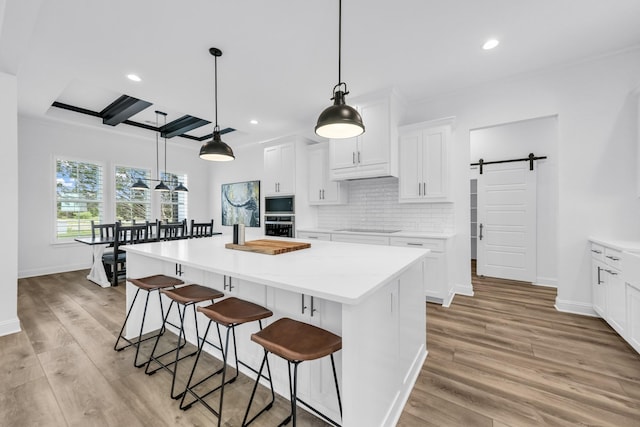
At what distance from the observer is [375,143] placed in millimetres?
3791

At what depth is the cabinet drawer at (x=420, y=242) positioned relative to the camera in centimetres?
331

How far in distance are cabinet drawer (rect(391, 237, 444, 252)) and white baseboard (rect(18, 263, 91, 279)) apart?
604cm

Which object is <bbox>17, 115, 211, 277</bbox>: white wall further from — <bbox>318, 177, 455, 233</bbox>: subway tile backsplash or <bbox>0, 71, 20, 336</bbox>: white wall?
<bbox>318, 177, 455, 233</bbox>: subway tile backsplash

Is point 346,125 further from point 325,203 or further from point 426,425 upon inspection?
point 325,203

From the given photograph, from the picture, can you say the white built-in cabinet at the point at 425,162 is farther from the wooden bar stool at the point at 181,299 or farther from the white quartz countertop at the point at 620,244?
the wooden bar stool at the point at 181,299

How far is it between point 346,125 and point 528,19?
1986 mm

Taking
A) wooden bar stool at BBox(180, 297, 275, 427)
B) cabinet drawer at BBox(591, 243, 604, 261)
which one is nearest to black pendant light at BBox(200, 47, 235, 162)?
wooden bar stool at BBox(180, 297, 275, 427)

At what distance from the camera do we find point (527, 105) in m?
3.31

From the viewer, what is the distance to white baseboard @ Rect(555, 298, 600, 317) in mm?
2977

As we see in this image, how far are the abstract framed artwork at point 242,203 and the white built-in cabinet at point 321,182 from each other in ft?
6.65

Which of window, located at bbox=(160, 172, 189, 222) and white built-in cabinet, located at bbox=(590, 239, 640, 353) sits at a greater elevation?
window, located at bbox=(160, 172, 189, 222)

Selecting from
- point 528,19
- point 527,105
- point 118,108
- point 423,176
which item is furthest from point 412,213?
point 118,108

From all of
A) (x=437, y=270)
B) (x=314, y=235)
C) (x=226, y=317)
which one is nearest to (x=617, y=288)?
(x=437, y=270)

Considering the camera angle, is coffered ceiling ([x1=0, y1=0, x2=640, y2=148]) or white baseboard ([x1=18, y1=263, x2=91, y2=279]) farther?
white baseboard ([x1=18, y1=263, x2=91, y2=279])
